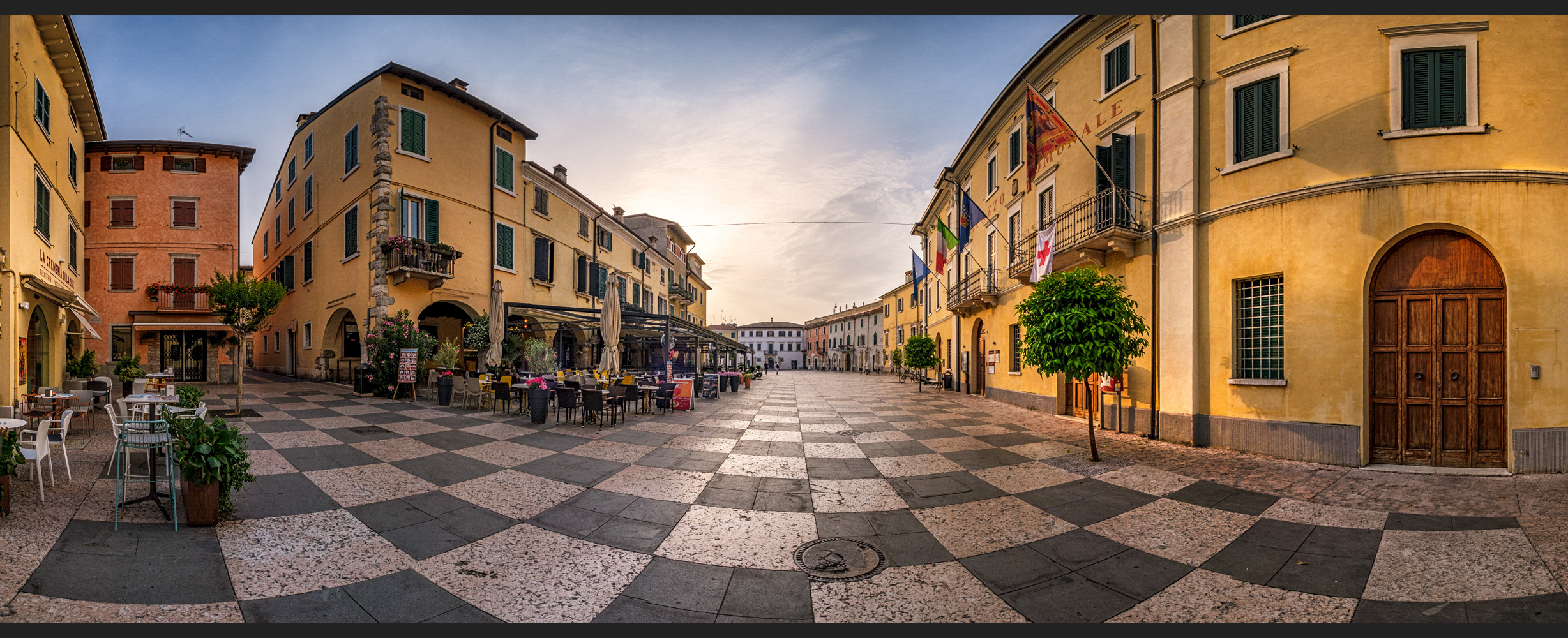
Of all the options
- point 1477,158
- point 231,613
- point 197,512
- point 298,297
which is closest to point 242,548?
point 197,512

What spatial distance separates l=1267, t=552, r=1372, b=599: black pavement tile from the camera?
3975 millimetres

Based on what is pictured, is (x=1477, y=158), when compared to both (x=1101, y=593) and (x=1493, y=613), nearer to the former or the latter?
(x=1493, y=613)

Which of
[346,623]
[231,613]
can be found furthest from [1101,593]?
[231,613]

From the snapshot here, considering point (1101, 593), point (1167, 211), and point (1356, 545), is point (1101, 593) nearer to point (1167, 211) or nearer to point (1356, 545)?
point (1356, 545)

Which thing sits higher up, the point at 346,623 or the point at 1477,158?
the point at 1477,158

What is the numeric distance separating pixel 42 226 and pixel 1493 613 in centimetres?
2363

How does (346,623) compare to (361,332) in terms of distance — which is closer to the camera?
(346,623)

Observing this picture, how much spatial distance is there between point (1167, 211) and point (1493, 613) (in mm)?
8414

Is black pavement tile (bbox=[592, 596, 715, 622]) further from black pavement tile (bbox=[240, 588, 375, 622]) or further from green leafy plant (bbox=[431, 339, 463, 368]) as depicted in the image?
green leafy plant (bbox=[431, 339, 463, 368])

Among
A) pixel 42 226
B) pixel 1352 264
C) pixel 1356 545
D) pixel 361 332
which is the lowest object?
pixel 1356 545

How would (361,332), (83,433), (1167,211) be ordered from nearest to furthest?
(83,433)
(1167,211)
(361,332)

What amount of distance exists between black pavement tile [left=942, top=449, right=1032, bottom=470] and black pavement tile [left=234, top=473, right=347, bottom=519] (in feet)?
25.0

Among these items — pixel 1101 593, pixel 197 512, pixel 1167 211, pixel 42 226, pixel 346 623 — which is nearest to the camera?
pixel 346 623

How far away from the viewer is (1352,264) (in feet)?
27.0
